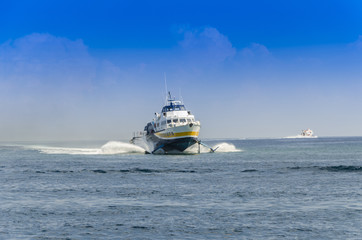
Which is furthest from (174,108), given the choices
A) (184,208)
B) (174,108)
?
(184,208)

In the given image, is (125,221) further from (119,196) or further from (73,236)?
(119,196)

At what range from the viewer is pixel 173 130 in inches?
3196

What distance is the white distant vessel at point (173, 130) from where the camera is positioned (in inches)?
3182

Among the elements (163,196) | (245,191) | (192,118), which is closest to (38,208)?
(163,196)

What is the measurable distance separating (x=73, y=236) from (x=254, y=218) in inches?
365

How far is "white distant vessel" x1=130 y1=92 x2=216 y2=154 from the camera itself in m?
80.8

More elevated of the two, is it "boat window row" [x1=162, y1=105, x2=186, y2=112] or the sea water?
"boat window row" [x1=162, y1=105, x2=186, y2=112]

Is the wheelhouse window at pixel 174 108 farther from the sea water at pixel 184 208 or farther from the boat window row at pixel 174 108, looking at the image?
the sea water at pixel 184 208

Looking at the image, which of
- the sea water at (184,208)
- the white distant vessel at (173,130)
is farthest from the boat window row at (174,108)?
the sea water at (184,208)

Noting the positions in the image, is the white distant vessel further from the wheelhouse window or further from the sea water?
the sea water

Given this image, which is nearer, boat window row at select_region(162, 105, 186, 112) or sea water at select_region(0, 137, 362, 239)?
sea water at select_region(0, 137, 362, 239)

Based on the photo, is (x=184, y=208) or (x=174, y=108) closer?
(x=184, y=208)

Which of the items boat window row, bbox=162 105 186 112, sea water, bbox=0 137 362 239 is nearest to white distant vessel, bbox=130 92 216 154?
boat window row, bbox=162 105 186 112

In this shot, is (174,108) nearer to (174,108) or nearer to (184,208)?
(174,108)
